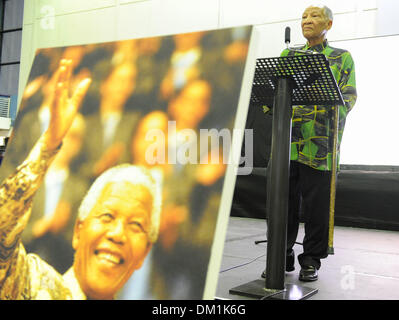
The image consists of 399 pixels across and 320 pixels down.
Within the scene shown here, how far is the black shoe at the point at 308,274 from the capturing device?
1.63 m

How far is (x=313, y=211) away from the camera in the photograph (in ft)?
5.48

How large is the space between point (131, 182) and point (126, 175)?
0.07ft

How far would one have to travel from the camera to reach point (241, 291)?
1.33m

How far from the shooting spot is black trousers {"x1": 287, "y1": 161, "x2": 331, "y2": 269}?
1.66m

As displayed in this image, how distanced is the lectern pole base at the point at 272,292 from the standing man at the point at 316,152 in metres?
0.27

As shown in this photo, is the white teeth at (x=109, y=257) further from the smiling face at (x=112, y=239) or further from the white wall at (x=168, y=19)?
the white wall at (x=168, y=19)

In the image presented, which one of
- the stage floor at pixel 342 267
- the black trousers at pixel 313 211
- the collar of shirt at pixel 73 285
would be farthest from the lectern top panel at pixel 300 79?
the collar of shirt at pixel 73 285

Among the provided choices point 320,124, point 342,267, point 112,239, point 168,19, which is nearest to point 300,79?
point 320,124

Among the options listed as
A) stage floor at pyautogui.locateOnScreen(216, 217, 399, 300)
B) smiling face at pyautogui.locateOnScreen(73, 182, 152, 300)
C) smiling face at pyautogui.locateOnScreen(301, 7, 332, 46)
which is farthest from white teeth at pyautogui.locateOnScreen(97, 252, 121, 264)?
smiling face at pyautogui.locateOnScreen(301, 7, 332, 46)

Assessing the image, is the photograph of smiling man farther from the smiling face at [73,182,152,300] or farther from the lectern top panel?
the lectern top panel

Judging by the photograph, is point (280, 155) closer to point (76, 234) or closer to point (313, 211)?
point (313, 211)

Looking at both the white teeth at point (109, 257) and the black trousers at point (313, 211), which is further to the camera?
the black trousers at point (313, 211)

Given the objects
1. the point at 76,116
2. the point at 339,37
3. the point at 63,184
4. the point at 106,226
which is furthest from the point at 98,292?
the point at 339,37

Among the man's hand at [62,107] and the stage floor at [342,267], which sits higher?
the man's hand at [62,107]
